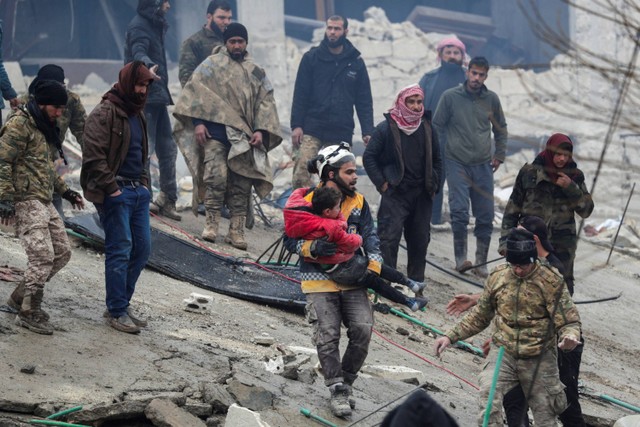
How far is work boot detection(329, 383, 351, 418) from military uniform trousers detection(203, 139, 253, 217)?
4114mm

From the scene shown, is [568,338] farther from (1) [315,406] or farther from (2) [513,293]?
(1) [315,406]

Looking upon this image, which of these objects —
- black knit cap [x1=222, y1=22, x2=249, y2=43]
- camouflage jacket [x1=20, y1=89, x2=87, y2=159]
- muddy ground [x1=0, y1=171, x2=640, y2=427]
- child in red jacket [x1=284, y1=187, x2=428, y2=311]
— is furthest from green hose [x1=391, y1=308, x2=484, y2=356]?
black knit cap [x1=222, y1=22, x2=249, y2=43]

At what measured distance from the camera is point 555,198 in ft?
26.3

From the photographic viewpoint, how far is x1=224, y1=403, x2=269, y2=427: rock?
18.3 feet

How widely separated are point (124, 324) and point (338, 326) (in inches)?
58.5

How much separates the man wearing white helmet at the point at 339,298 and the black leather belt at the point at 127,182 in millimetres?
1148

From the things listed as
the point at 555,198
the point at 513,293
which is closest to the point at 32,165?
the point at 513,293

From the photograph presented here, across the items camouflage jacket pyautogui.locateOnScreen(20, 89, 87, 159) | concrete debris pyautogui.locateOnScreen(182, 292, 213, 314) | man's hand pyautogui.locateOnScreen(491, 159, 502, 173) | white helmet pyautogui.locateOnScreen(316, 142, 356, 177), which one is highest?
white helmet pyautogui.locateOnScreen(316, 142, 356, 177)

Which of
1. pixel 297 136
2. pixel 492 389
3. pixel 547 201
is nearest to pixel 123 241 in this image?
pixel 492 389

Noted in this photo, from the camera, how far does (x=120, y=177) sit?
7066 mm

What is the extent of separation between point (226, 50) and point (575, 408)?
204 inches

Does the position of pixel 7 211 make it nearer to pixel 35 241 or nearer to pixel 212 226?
pixel 35 241

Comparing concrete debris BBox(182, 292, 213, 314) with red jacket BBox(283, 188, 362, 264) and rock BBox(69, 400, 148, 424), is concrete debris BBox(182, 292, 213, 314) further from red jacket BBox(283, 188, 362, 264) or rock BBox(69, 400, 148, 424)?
rock BBox(69, 400, 148, 424)

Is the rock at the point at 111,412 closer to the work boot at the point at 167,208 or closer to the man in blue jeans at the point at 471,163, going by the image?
the work boot at the point at 167,208
